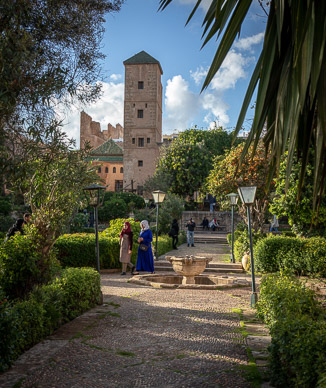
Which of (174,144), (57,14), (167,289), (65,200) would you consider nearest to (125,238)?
(167,289)

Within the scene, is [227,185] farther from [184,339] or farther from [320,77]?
[320,77]

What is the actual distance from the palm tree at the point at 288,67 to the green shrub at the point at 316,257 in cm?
883

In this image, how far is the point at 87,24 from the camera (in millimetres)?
7543

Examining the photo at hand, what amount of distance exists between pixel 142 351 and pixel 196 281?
731 centimetres

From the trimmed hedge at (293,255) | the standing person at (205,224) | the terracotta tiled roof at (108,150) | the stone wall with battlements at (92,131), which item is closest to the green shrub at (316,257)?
the trimmed hedge at (293,255)

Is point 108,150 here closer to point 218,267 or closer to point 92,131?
point 92,131

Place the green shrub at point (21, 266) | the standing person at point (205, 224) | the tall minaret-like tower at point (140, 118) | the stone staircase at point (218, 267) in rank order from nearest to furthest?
the green shrub at point (21, 266) → the stone staircase at point (218, 267) → the standing person at point (205, 224) → the tall minaret-like tower at point (140, 118)

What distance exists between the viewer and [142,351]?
5.03 metres

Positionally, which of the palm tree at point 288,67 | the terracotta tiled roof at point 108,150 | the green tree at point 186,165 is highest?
the terracotta tiled roof at point 108,150

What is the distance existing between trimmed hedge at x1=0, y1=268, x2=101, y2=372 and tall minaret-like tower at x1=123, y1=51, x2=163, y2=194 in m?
44.6

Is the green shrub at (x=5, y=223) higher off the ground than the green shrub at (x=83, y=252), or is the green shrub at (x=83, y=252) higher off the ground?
the green shrub at (x=5, y=223)

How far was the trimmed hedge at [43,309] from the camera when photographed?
4227 millimetres

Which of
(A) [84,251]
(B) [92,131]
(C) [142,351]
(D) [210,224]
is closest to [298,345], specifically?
(C) [142,351]

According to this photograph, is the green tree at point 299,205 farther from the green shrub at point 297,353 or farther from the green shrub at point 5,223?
the green shrub at point 5,223
